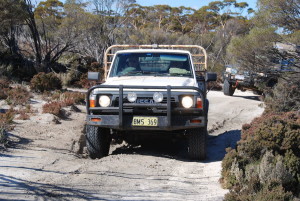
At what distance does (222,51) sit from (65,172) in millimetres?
28770

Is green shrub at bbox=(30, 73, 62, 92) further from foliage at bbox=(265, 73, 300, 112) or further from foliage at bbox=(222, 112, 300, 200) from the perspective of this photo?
foliage at bbox=(222, 112, 300, 200)

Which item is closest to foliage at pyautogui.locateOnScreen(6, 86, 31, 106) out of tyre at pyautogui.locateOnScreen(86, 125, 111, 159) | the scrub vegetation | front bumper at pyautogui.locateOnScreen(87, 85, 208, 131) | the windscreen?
the scrub vegetation

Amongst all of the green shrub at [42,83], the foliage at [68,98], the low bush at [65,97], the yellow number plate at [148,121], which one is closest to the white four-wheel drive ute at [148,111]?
the yellow number plate at [148,121]

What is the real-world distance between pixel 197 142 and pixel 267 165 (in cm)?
192

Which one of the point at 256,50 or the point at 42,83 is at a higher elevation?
the point at 256,50

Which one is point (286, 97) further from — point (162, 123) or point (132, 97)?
point (132, 97)

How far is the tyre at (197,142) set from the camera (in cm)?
→ 720

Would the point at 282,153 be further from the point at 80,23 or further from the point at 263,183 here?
the point at 80,23

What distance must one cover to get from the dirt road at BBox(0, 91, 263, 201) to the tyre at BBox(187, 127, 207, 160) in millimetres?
177

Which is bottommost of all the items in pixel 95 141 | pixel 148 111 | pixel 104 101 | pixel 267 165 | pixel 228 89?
pixel 228 89

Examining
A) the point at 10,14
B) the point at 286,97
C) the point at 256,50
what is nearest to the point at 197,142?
the point at 286,97

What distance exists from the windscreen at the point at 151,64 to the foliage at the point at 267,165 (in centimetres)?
204

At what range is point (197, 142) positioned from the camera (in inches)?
284

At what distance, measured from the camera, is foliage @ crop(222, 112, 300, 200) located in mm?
4965
